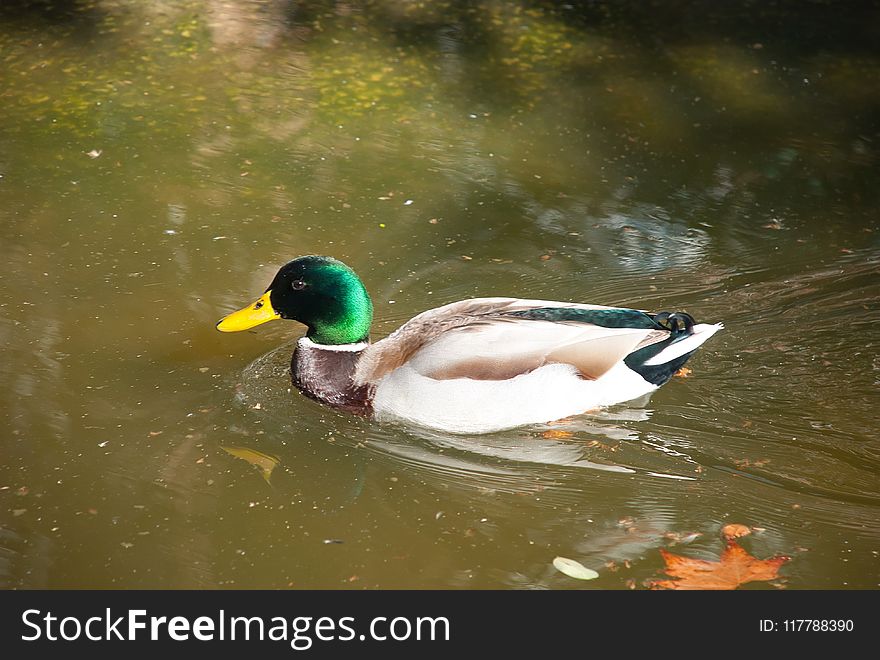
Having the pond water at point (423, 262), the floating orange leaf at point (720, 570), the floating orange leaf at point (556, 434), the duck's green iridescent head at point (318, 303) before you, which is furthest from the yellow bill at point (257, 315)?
the floating orange leaf at point (720, 570)

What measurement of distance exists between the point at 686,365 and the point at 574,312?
2.13 ft

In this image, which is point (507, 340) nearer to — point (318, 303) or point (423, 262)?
point (318, 303)

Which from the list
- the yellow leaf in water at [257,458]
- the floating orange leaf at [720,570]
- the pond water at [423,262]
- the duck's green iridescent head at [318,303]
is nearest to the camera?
the floating orange leaf at [720,570]

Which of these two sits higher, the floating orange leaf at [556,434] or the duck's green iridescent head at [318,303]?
the duck's green iridescent head at [318,303]

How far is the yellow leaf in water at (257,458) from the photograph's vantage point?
4219mm

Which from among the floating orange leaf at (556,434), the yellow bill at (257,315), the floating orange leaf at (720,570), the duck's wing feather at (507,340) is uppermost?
the duck's wing feather at (507,340)

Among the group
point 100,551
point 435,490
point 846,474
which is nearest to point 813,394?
point 846,474

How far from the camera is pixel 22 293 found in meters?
5.26

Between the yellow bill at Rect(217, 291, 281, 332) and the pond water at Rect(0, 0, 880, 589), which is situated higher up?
the yellow bill at Rect(217, 291, 281, 332)

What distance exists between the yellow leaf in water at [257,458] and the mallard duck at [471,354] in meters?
0.41

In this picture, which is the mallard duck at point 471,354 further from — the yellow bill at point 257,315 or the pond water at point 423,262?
the pond water at point 423,262

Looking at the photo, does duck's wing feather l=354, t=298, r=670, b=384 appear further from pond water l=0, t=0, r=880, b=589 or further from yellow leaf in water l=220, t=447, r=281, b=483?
yellow leaf in water l=220, t=447, r=281, b=483

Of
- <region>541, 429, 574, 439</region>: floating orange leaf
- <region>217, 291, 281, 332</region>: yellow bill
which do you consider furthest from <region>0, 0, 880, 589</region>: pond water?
<region>217, 291, 281, 332</region>: yellow bill

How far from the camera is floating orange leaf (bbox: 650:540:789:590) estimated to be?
12.0 ft
